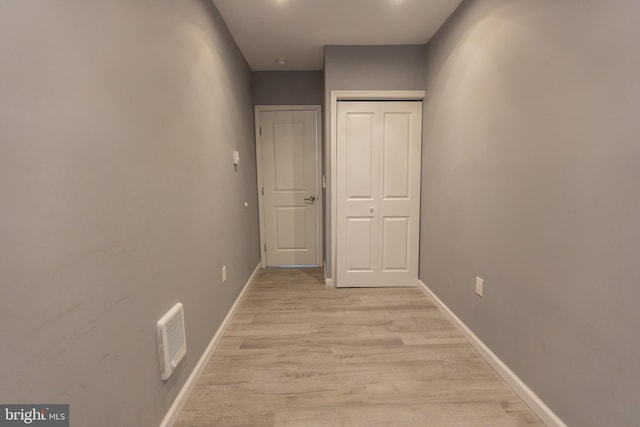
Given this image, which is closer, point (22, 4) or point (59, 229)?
point (22, 4)

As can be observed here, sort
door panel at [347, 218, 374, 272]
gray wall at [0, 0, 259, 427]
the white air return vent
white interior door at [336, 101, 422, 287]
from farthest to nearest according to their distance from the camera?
door panel at [347, 218, 374, 272]
white interior door at [336, 101, 422, 287]
the white air return vent
gray wall at [0, 0, 259, 427]

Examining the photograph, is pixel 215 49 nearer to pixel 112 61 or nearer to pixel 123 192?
pixel 112 61

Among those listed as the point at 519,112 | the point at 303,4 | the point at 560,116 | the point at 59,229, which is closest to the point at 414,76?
the point at 303,4

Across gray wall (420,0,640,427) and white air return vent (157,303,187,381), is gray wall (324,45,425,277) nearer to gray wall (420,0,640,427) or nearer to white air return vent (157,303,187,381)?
gray wall (420,0,640,427)

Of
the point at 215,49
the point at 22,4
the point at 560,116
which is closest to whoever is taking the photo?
the point at 22,4

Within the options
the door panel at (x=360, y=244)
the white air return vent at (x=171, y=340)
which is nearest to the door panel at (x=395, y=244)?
the door panel at (x=360, y=244)

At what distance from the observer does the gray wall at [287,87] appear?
148 inches

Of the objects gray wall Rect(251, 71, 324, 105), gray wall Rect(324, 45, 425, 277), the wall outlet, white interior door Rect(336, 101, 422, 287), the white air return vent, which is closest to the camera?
the white air return vent

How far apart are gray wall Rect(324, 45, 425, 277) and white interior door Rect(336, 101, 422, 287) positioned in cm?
Answer: 19

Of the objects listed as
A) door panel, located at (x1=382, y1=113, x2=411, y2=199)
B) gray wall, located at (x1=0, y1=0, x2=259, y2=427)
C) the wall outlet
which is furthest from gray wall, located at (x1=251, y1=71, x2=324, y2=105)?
the wall outlet

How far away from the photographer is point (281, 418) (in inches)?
60.6

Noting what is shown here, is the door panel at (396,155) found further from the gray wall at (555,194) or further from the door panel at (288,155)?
the door panel at (288,155)

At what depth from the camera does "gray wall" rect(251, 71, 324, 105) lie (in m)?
3.76

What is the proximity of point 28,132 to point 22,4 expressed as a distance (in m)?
0.34
